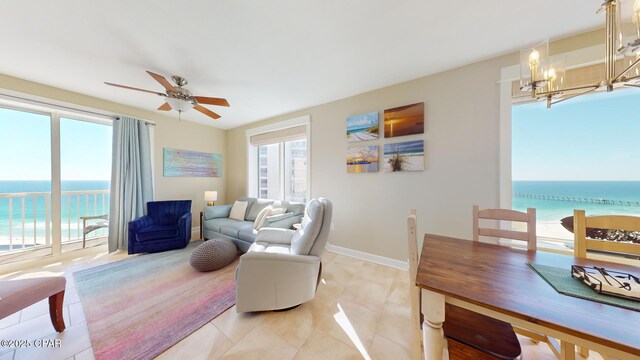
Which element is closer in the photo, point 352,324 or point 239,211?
point 352,324

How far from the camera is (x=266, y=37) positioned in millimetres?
1634

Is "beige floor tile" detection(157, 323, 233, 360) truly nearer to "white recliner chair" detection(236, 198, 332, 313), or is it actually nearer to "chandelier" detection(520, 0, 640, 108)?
"white recliner chair" detection(236, 198, 332, 313)

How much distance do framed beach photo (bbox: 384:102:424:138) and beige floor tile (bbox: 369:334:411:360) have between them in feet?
6.76

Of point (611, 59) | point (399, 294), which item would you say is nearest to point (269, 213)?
point (399, 294)

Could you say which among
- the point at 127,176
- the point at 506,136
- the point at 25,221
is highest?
the point at 506,136

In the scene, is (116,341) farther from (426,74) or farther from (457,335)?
(426,74)

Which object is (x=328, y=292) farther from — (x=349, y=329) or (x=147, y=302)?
(x=147, y=302)

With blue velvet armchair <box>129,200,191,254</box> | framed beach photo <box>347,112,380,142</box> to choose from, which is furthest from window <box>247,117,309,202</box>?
blue velvet armchair <box>129,200,191,254</box>

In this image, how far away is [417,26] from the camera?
59.7 inches

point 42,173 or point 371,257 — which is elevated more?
point 42,173

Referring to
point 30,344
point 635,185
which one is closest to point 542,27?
point 635,185

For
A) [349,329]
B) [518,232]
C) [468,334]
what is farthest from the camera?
[349,329]

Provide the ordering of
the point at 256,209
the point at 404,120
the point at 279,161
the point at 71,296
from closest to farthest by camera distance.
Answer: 1. the point at 71,296
2. the point at 404,120
3. the point at 256,209
4. the point at 279,161

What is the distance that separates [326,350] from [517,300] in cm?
114
